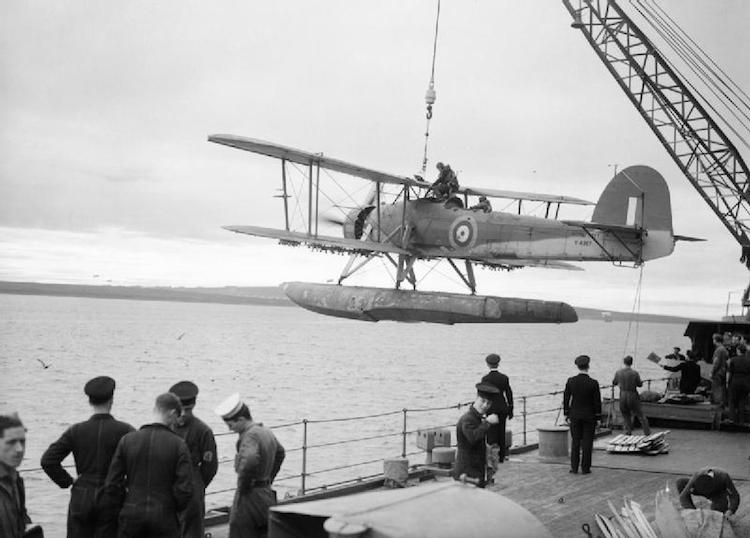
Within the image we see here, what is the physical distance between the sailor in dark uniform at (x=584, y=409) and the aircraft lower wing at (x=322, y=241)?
858 centimetres

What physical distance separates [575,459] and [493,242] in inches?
341

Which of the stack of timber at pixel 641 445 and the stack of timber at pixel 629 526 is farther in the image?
the stack of timber at pixel 641 445

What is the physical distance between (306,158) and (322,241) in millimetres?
2066

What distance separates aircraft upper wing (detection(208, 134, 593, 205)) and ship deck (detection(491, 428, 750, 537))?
345 inches

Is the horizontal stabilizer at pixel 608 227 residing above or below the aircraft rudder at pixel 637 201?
below

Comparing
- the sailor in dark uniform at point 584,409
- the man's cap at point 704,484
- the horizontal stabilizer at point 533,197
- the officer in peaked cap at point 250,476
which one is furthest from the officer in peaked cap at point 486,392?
the horizontal stabilizer at point 533,197

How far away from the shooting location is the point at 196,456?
7641 millimetres

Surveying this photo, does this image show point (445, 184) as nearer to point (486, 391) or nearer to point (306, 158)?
point (306, 158)

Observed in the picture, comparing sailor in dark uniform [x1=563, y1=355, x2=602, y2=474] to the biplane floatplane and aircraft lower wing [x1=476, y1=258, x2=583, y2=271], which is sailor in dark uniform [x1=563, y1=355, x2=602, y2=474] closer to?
the biplane floatplane

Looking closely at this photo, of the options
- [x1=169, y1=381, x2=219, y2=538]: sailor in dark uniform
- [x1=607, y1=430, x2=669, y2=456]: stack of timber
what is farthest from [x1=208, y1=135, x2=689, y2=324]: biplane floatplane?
[x1=169, y1=381, x2=219, y2=538]: sailor in dark uniform

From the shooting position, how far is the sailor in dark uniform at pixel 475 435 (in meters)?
10.1

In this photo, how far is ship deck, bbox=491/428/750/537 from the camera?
36.4 feet

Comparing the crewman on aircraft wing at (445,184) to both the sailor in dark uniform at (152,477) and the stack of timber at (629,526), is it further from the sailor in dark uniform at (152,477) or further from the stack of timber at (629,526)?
the sailor in dark uniform at (152,477)

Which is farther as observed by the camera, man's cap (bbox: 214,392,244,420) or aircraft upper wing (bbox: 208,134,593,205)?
aircraft upper wing (bbox: 208,134,593,205)
